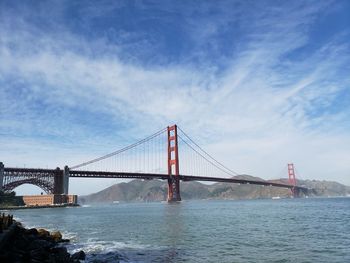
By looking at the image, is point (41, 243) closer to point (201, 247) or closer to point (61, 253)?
Result: point (61, 253)

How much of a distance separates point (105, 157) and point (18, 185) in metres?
28.4

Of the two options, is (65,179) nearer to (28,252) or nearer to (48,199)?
(48,199)

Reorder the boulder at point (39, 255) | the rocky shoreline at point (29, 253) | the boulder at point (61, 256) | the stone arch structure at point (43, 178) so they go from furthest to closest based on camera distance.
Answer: the stone arch structure at point (43, 178) < the boulder at point (61, 256) < the boulder at point (39, 255) < the rocky shoreline at point (29, 253)

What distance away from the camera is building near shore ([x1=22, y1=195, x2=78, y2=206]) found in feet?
308

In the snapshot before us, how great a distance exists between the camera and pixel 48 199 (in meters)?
95.4

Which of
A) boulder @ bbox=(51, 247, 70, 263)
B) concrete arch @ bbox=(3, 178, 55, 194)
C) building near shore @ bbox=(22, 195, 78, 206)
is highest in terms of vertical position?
concrete arch @ bbox=(3, 178, 55, 194)

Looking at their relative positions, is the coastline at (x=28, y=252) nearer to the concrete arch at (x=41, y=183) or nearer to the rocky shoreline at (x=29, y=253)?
the rocky shoreline at (x=29, y=253)

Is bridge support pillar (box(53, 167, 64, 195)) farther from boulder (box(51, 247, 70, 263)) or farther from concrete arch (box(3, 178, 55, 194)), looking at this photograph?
boulder (box(51, 247, 70, 263))

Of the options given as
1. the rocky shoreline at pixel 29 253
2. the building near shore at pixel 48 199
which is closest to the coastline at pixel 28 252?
the rocky shoreline at pixel 29 253

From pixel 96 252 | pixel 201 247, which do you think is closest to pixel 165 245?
pixel 201 247

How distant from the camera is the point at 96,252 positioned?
19.0 meters

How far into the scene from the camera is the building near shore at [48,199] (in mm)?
93750

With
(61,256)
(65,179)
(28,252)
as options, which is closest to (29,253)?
(28,252)

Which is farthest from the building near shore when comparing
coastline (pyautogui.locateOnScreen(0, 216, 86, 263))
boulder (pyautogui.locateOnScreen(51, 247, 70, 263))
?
boulder (pyautogui.locateOnScreen(51, 247, 70, 263))
